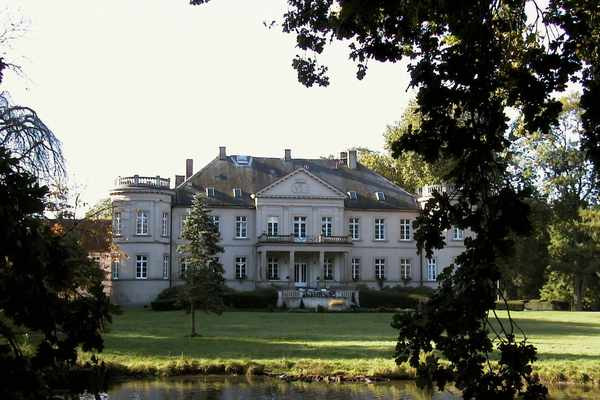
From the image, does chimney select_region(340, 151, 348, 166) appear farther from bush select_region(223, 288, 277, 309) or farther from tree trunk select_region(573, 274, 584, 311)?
tree trunk select_region(573, 274, 584, 311)

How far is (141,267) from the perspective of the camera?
4372cm

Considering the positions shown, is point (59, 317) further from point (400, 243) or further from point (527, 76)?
point (400, 243)

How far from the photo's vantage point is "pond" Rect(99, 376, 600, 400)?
12.5m

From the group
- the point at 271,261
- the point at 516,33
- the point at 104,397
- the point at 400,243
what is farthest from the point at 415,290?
the point at 516,33

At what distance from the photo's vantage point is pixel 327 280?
4609cm

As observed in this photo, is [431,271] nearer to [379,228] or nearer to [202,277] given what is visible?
[379,228]

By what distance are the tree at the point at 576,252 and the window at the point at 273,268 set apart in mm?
16406

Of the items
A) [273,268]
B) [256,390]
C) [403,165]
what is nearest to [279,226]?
[273,268]

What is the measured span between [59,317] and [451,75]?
2941 millimetres

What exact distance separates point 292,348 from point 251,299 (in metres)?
22.7

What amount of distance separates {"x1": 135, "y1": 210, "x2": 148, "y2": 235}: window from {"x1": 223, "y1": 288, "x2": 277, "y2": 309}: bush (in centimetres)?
636

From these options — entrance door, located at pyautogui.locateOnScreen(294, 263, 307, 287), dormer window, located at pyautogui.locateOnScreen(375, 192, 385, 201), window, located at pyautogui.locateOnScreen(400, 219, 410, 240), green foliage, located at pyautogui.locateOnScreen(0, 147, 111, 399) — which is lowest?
green foliage, located at pyautogui.locateOnScreen(0, 147, 111, 399)

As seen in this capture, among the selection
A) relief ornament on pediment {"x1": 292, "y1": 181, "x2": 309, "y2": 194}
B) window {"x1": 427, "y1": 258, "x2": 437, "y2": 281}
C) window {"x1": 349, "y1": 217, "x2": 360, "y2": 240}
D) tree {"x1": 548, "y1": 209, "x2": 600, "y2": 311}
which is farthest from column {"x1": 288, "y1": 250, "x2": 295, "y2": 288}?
tree {"x1": 548, "y1": 209, "x2": 600, "y2": 311}

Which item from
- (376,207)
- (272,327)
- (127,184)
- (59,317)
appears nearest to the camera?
(59,317)
